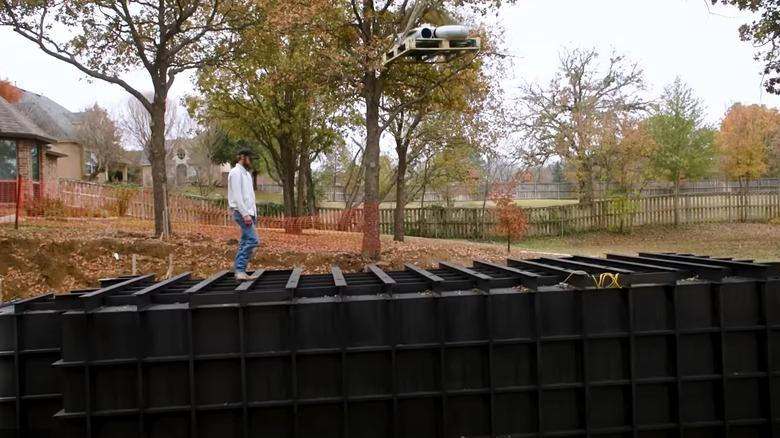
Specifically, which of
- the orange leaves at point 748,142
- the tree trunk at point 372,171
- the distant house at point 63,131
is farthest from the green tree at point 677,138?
the distant house at point 63,131

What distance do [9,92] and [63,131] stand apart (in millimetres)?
6927

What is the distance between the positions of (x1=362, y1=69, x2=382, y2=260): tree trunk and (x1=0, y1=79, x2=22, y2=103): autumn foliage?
3879 centimetres

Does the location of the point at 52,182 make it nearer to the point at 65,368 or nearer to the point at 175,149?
the point at 65,368

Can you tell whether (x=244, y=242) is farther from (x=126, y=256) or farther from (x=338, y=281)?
(x=126, y=256)

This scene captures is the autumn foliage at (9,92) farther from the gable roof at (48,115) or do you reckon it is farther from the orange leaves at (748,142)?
the orange leaves at (748,142)

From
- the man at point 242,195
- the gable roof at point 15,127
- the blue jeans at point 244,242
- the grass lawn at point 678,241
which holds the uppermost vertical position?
the gable roof at point 15,127

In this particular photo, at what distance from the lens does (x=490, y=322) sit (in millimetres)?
4680

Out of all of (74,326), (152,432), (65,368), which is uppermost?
(74,326)

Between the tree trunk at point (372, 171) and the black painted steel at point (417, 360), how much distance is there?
1186 centimetres

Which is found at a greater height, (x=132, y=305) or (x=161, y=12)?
(x=161, y=12)

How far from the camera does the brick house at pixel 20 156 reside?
2692 centimetres

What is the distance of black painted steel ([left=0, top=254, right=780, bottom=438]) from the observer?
441cm

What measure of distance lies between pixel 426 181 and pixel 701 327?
29728mm

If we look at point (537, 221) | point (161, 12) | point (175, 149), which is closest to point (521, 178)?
point (537, 221)
